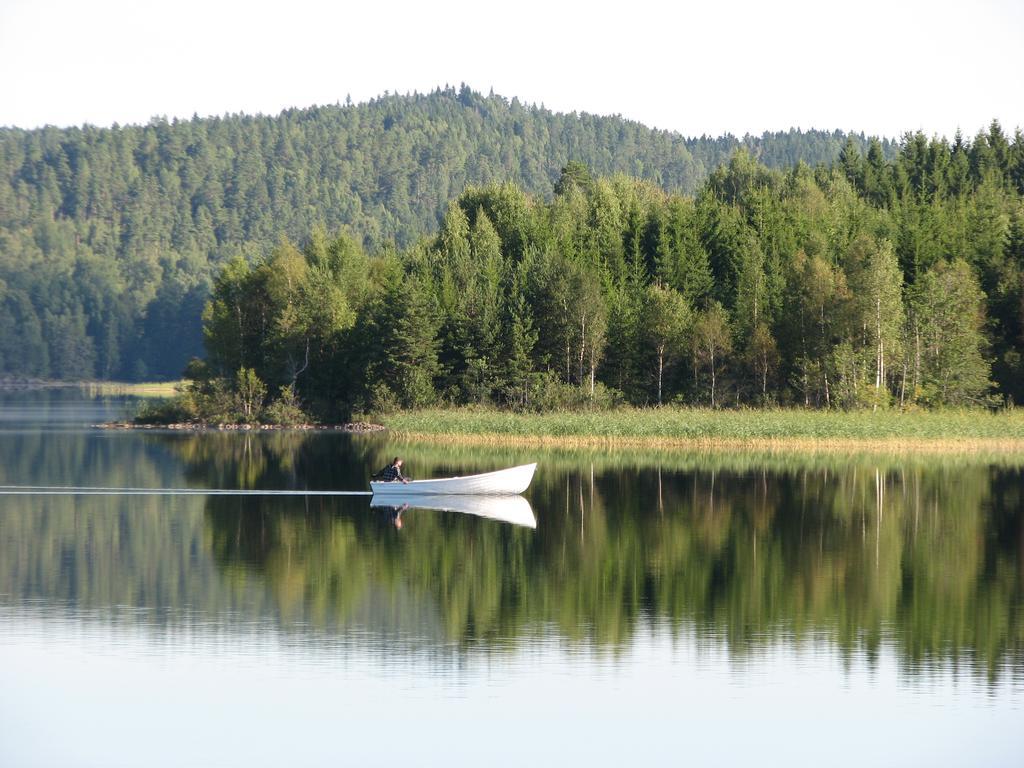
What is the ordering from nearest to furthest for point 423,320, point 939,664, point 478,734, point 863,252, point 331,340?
point 478,734, point 939,664, point 863,252, point 423,320, point 331,340

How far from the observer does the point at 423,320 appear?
83.5 metres

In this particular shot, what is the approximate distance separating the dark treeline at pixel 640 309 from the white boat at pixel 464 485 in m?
34.1

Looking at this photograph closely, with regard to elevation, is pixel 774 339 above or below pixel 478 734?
above

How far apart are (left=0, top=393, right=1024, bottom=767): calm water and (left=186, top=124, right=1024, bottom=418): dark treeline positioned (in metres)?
35.1

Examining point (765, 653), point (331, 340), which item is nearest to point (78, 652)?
point (765, 653)

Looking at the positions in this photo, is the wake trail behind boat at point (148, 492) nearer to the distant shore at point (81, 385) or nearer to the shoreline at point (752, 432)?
the shoreline at point (752, 432)

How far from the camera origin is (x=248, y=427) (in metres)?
86.3

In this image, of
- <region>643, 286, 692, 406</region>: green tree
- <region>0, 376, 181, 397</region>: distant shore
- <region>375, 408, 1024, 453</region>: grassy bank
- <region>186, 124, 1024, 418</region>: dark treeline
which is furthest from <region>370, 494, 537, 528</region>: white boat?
<region>0, 376, 181, 397</region>: distant shore

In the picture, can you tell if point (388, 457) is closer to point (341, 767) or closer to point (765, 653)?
point (765, 653)

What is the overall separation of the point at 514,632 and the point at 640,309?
212 ft

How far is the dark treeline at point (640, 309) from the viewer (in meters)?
77.0

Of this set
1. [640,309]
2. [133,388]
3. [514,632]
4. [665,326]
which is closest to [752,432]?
[665,326]

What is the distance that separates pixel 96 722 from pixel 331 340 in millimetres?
71949

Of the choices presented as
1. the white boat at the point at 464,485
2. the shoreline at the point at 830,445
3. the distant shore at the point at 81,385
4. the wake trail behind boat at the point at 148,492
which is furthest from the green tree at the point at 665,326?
the distant shore at the point at 81,385
